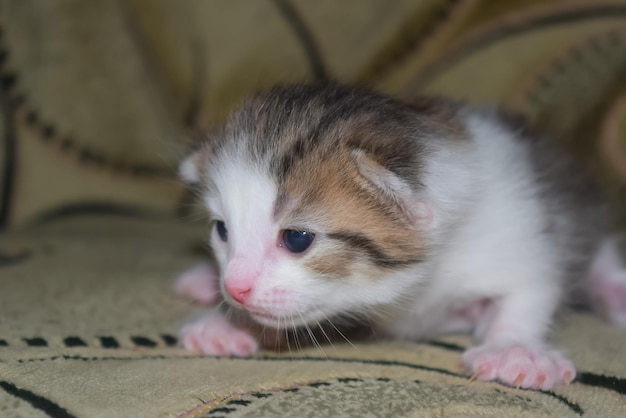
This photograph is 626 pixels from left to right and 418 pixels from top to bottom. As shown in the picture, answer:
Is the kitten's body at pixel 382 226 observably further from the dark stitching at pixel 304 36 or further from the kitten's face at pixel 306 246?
the dark stitching at pixel 304 36

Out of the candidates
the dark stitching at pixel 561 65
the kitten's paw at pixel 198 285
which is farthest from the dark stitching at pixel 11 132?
the dark stitching at pixel 561 65

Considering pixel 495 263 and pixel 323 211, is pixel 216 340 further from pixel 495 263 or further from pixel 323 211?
pixel 495 263

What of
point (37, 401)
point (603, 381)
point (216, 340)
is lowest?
point (37, 401)

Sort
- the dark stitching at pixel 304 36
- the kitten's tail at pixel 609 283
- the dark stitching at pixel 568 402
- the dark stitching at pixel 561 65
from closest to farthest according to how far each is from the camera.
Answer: the dark stitching at pixel 568 402 → the kitten's tail at pixel 609 283 → the dark stitching at pixel 561 65 → the dark stitching at pixel 304 36

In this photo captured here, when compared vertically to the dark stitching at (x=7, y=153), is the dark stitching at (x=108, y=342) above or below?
below

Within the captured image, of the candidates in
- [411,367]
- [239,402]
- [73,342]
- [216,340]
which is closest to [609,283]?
[411,367]

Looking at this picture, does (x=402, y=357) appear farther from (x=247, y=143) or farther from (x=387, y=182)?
(x=247, y=143)

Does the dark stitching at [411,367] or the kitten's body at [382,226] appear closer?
the dark stitching at [411,367]
